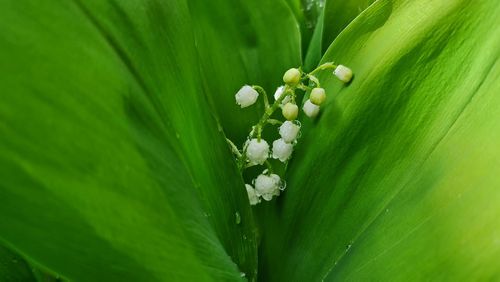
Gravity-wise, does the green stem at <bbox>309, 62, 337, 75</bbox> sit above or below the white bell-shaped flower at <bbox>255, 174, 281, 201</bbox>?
above

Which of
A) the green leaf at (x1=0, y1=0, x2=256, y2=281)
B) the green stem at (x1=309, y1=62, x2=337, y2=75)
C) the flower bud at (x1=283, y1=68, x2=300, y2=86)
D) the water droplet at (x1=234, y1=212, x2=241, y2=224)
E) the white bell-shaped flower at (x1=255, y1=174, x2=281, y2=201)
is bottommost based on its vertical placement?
the white bell-shaped flower at (x1=255, y1=174, x2=281, y2=201)

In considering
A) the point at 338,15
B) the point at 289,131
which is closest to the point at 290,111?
the point at 289,131

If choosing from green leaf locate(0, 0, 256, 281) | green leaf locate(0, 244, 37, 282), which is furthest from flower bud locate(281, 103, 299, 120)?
green leaf locate(0, 244, 37, 282)

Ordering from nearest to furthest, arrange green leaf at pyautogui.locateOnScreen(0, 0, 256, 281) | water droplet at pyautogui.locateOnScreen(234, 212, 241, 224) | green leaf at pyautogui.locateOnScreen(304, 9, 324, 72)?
green leaf at pyautogui.locateOnScreen(0, 0, 256, 281) < water droplet at pyautogui.locateOnScreen(234, 212, 241, 224) < green leaf at pyautogui.locateOnScreen(304, 9, 324, 72)

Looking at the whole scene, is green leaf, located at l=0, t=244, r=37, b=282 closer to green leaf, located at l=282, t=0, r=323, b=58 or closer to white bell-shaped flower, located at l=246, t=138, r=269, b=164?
white bell-shaped flower, located at l=246, t=138, r=269, b=164

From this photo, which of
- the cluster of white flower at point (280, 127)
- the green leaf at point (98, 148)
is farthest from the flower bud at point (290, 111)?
the green leaf at point (98, 148)

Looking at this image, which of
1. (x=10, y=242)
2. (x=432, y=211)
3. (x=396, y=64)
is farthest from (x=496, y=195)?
(x=10, y=242)

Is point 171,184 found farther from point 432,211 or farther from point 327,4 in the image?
point 327,4

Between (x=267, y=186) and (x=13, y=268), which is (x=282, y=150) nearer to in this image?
(x=267, y=186)
